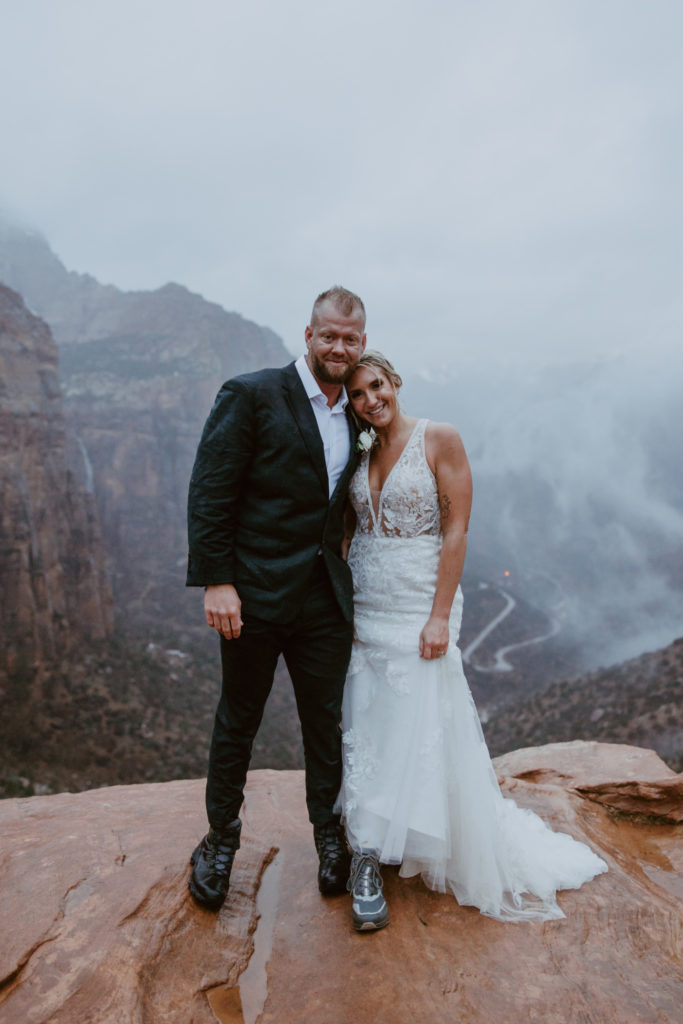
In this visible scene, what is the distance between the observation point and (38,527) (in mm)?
35188

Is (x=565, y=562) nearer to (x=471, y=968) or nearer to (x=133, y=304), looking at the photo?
(x=133, y=304)

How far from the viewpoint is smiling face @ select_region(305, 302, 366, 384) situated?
9.37 ft

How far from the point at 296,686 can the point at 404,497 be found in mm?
1185

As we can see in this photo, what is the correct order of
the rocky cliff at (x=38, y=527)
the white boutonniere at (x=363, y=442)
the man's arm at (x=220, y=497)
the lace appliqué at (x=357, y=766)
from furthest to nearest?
the rocky cliff at (x=38, y=527) → the lace appliqué at (x=357, y=766) → the white boutonniere at (x=363, y=442) → the man's arm at (x=220, y=497)

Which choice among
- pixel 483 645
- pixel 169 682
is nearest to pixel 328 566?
pixel 169 682

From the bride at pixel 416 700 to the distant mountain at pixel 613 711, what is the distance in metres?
13.6

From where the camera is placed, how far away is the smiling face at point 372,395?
3061mm

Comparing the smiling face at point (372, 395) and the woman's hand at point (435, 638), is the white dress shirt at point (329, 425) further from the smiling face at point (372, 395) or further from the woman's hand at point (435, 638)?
the woman's hand at point (435, 638)

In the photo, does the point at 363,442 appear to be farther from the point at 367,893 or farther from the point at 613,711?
the point at 613,711

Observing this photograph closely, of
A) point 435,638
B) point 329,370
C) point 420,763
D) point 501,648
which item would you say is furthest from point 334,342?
point 501,648

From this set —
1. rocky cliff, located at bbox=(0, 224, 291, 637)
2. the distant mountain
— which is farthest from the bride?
rocky cliff, located at bbox=(0, 224, 291, 637)

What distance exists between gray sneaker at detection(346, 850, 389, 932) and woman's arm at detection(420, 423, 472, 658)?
1.12 metres

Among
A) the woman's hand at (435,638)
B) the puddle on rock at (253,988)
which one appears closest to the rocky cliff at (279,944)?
the puddle on rock at (253,988)

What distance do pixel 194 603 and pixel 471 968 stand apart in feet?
178
